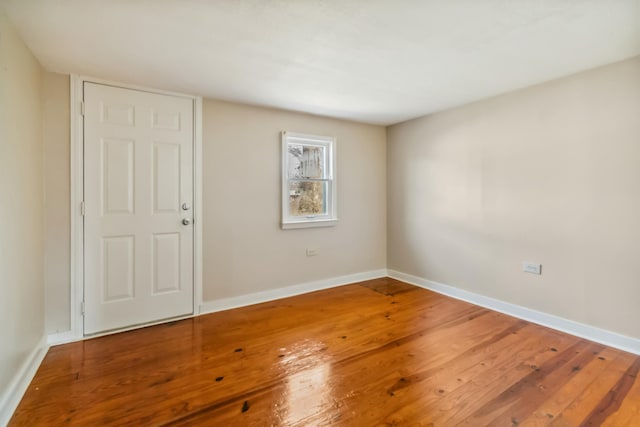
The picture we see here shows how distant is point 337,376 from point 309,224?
204cm

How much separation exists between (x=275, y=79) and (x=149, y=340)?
8.06 feet

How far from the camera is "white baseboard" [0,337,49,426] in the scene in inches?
65.2

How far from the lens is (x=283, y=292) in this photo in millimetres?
3680

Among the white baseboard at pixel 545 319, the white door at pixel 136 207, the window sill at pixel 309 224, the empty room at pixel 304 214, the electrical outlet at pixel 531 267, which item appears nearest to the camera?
the empty room at pixel 304 214

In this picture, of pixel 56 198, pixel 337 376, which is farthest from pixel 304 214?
pixel 56 198

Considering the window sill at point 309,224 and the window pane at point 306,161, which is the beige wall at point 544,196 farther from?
the window pane at point 306,161

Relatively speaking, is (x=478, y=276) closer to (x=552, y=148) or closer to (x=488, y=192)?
(x=488, y=192)

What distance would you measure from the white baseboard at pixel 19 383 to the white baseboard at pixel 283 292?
48.7 inches

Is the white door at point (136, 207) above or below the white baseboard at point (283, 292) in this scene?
above

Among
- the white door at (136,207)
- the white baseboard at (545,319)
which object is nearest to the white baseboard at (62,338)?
the white door at (136,207)

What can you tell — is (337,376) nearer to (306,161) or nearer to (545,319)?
(545,319)

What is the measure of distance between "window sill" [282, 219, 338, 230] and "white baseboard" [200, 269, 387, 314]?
2.35 ft

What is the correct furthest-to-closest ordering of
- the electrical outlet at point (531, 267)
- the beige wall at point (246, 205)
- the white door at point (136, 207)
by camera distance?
the electrical outlet at point (531, 267) < the white door at point (136, 207) < the beige wall at point (246, 205)

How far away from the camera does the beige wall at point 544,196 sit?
2.41 meters
